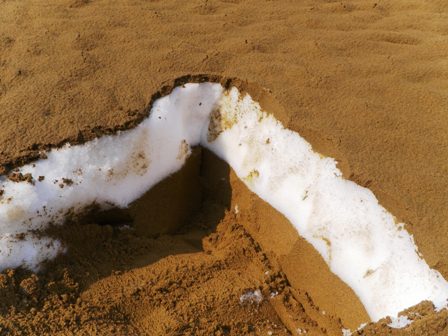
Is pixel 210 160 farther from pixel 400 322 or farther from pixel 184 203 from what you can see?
pixel 400 322

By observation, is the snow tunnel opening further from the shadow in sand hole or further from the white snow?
the white snow

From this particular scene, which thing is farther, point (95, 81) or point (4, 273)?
point (95, 81)

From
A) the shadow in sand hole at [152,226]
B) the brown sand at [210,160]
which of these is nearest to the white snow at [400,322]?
the brown sand at [210,160]

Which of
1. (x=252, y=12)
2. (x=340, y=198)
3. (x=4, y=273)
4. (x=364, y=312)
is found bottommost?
(x=364, y=312)

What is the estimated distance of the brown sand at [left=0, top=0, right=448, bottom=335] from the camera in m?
2.76

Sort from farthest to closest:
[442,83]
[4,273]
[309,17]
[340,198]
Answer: [309,17]
[442,83]
[340,198]
[4,273]

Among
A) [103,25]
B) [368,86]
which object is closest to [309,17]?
[368,86]

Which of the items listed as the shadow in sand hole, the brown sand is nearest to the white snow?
the brown sand

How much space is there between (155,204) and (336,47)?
73.1 inches

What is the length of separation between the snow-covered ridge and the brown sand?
0.28 ft

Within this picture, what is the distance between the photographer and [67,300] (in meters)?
2.71

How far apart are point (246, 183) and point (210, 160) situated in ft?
1.11

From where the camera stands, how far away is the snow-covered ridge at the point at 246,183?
2.69 m

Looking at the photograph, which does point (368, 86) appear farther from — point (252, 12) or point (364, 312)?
point (364, 312)
